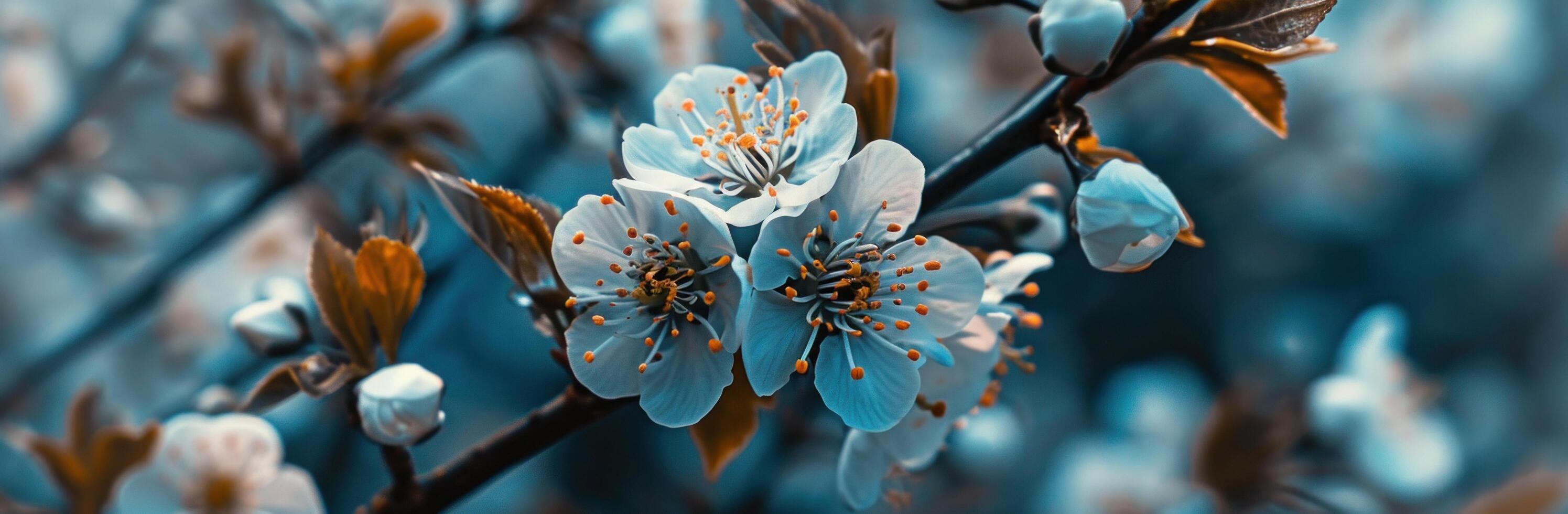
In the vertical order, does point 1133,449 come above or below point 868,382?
below

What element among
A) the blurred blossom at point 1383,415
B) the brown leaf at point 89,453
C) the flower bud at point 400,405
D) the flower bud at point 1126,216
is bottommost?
the blurred blossom at point 1383,415

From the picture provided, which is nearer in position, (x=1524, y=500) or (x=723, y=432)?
(x=723, y=432)

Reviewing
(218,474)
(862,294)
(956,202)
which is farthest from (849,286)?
(956,202)

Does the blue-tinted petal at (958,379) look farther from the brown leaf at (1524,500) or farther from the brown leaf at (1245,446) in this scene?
the brown leaf at (1524,500)

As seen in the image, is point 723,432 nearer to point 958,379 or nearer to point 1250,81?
point 958,379

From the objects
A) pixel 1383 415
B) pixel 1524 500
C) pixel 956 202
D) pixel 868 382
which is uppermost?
pixel 868 382

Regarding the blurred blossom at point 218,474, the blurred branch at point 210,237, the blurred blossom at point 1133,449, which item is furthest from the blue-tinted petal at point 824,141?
the blurred blossom at point 1133,449

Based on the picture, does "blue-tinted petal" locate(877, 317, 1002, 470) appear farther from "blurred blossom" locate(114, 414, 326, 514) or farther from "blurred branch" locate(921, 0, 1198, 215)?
"blurred blossom" locate(114, 414, 326, 514)

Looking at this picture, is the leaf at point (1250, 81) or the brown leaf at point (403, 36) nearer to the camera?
the leaf at point (1250, 81)
